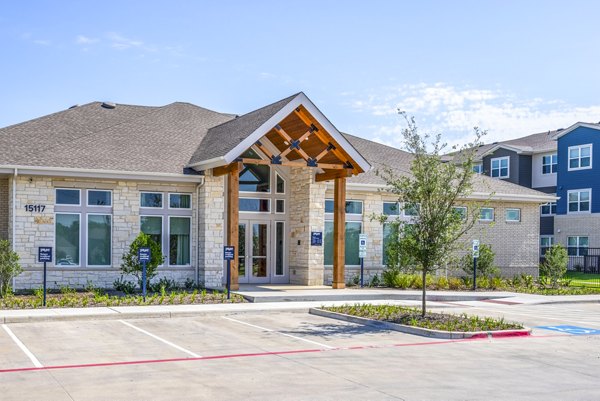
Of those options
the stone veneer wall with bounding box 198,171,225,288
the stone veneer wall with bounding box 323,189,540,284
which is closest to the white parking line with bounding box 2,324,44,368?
the stone veneer wall with bounding box 198,171,225,288

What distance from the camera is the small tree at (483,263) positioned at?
27.5 metres

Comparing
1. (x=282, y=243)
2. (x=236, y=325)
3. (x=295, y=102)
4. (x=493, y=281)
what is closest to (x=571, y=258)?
(x=493, y=281)

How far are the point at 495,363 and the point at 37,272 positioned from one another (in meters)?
14.6

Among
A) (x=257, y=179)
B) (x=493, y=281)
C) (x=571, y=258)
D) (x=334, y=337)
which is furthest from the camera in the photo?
(x=571, y=258)

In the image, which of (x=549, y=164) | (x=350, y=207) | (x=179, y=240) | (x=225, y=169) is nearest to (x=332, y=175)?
(x=350, y=207)

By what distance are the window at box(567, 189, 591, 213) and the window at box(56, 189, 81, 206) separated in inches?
1295

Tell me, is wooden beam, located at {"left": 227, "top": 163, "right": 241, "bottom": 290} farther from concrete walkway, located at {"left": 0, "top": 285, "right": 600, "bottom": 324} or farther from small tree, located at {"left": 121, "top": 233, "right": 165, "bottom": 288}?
small tree, located at {"left": 121, "top": 233, "right": 165, "bottom": 288}

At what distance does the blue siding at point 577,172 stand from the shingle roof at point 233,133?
88.3 feet

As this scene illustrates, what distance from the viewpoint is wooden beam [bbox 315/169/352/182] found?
922 inches

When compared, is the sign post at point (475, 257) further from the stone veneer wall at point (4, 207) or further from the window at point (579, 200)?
the window at point (579, 200)

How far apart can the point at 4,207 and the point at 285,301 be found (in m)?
8.98

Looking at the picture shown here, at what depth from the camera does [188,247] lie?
2359cm

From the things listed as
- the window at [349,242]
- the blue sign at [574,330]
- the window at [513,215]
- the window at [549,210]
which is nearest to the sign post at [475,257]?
the window at [349,242]

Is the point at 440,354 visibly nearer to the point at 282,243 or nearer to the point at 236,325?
the point at 236,325
